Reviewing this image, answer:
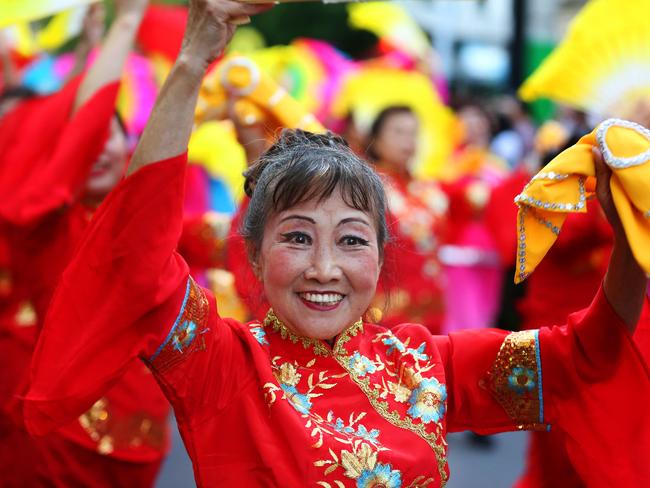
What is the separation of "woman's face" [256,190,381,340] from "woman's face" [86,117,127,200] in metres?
1.54

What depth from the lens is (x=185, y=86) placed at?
6.68 ft

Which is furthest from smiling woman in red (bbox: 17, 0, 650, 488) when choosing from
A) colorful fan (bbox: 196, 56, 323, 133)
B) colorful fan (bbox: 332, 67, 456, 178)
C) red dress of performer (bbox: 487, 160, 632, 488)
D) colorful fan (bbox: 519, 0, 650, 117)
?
colorful fan (bbox: 332, 67, 456, 178)

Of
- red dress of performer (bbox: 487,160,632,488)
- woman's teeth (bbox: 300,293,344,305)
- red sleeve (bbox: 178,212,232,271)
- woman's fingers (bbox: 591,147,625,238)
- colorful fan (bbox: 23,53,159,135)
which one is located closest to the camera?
woman's fingers (bbox: 591,147,625,238)

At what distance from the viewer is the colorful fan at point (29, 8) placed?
3.32 metres

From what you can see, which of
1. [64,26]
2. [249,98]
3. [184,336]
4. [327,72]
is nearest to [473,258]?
[327,72]

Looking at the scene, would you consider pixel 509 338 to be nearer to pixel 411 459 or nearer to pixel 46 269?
pixel 411 459

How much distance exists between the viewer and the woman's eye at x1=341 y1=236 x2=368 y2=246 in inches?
89.5

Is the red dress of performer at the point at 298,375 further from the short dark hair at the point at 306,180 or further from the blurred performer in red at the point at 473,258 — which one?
the blurred performer in red at the point at 473,258

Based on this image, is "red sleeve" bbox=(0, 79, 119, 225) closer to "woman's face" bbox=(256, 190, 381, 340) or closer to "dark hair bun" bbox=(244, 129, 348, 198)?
"dark hair bun" bbox=(244, 129, 348, 198)

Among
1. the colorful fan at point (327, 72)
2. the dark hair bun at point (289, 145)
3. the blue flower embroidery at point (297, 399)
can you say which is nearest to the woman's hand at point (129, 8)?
the dark hair bun at point (289, 145)

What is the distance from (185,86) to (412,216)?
3.86 meters

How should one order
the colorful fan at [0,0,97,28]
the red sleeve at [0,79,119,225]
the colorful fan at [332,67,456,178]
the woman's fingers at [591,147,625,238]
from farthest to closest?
1. the colorful fan at [332,67,456,178]
2. the red sleeve at [0,79,119,225]
3. the colorful fan at [0,0,97,28]
4. the woman's fingers at [591,147,625,238]

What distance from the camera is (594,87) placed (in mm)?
4391

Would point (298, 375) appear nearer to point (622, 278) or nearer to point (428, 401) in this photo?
point (428, 401)
